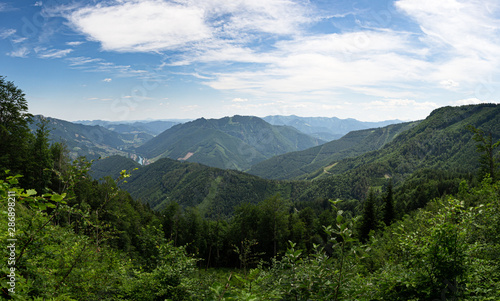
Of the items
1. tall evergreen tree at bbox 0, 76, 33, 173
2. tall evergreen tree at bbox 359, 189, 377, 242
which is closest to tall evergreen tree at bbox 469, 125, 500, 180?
tall evergreen tree at bbox 359, 189, 377, 242

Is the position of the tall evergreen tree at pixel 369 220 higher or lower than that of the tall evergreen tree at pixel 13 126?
lower

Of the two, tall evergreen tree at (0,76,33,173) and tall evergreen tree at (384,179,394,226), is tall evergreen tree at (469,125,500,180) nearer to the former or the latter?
tall evergreen tree at (384,179,394,226)

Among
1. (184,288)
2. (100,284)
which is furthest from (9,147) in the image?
(184,288)

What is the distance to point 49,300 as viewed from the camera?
4.82 meters

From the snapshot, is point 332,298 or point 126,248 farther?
point 126,248

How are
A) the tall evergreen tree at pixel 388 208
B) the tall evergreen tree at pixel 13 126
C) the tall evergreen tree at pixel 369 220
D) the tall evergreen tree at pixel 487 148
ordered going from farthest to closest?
the tall evergreen tree at pixel 369 220 < the tall evergreen tree at pixel 388 208 < the tall evergreen tree at pixel 13 126 < the tall evergreen tree at pixel 487 148

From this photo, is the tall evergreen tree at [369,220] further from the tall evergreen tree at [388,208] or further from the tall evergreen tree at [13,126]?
the tall evergreen tree at [13,126]

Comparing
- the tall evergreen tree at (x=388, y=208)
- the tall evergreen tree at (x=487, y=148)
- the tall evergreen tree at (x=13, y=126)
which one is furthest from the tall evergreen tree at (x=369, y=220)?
the tall evergreen tree at (x=13, y=126)

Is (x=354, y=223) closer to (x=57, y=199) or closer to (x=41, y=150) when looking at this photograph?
(x=57, y=199)

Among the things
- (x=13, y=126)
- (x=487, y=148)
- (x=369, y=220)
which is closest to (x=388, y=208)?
(x=369, y=220)

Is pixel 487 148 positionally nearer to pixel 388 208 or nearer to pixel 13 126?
pixel 388 208

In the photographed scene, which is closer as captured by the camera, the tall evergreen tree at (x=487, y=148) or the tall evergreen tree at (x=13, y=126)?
the tall evergreen tree at (x=487, y=148)

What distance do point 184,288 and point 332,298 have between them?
7.23m

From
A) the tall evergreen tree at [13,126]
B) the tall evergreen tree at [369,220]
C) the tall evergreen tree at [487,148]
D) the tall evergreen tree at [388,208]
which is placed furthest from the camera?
the tall evergreen tree at [369,220]
